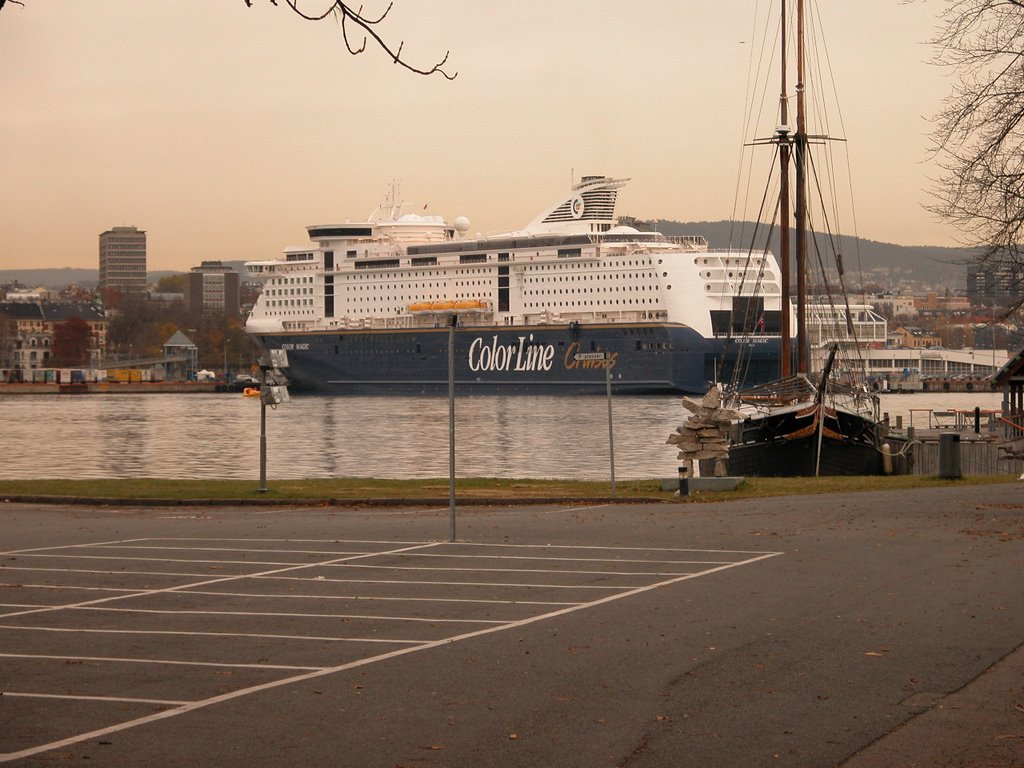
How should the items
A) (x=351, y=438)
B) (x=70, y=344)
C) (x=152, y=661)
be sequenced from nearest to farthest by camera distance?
(x=152, y=661) < (x=351, y=438) < (x=70, y=344)

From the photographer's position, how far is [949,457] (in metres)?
23.6

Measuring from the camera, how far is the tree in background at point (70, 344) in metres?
166

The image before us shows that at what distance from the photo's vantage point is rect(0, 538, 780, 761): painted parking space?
8.01m

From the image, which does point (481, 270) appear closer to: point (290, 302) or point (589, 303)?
point (589, 303)

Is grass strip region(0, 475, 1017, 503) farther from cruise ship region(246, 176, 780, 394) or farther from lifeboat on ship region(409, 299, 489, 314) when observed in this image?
lifeboat on ship region(409, 299, 489, 314)

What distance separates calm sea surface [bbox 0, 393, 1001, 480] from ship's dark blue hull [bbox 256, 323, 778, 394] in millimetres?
2895

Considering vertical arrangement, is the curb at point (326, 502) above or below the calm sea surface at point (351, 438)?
above

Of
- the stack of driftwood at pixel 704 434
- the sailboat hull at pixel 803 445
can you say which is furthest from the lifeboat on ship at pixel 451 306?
the stack of driftwood at pixel 704 434

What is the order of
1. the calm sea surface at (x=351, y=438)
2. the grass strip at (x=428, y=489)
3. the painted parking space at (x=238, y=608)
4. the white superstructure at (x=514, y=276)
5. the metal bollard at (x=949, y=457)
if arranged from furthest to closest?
the white superstructure at (x=514, y=276), the calm sea surface at (x=351, y=438), the metal bollard at (x=949, y=457), the grass strip at (x=428, y=489), the painted parking space at (x=238, y=608)

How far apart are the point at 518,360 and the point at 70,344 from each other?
83478 millimetres

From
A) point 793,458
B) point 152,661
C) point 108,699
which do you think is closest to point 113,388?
point 793,458

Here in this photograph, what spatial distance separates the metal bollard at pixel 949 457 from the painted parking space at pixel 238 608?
35.4 feet

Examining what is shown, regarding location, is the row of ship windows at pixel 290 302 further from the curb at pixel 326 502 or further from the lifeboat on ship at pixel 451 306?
the curb at pixel 326 502

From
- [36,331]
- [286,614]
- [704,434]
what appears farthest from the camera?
[36,331]
